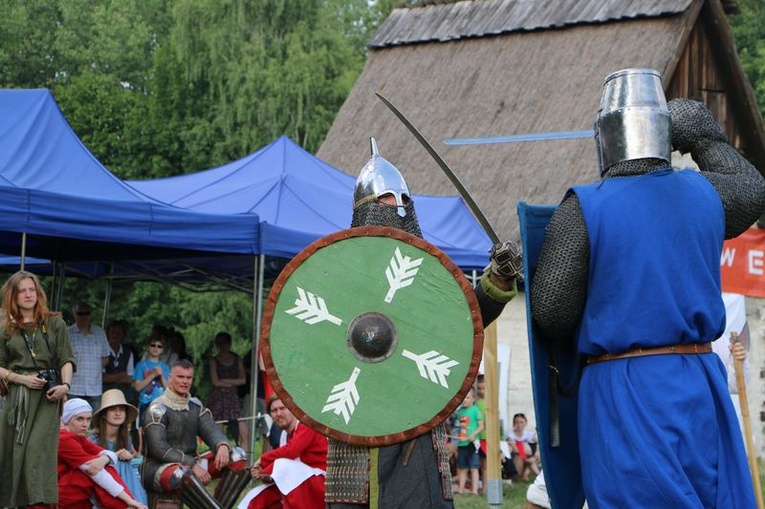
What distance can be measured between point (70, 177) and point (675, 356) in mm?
5185

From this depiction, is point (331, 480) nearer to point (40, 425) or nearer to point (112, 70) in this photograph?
point (40, 425)

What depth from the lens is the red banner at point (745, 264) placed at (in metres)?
14.1

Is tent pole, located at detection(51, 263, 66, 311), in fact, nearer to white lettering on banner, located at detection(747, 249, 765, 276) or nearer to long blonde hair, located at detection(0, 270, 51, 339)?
long blonde hair, located at detection(0, 270, 51, 339)

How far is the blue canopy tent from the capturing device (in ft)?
22.5

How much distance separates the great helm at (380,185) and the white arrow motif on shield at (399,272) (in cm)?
43

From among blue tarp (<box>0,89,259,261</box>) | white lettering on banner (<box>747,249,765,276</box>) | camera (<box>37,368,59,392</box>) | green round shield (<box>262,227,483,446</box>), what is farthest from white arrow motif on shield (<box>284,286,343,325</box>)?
white lettering on banner (<box>747,249,765,276</box>)

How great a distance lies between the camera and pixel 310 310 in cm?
367

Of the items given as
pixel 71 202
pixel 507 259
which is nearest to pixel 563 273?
pixel 507 259

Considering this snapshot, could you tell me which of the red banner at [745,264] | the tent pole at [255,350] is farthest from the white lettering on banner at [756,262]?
the tent pole at [255,350]

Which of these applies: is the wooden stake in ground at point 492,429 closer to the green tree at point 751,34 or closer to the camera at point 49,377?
the camera at point 49,377

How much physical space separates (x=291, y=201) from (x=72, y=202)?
242cm

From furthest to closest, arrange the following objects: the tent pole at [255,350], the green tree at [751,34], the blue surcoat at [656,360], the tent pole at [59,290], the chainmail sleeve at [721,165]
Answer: the green tree at [751,34], the tent pole at [59,290], the tent pole at [255,350], the chainmail sleeve at [721,165], the blue surcoat at [656,360]

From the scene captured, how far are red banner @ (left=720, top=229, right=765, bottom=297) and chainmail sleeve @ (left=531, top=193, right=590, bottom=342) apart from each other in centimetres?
1109

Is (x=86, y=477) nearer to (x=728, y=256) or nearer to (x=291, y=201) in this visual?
(x=291, y=201)
